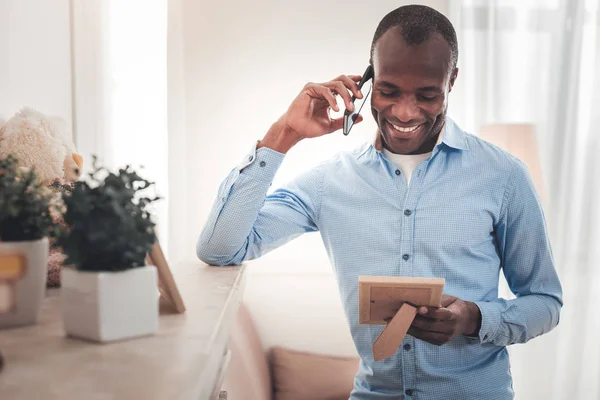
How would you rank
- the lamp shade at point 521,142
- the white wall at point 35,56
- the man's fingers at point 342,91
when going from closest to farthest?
the white wall at point 35,56, the man's fingers at point 342,91, the lamp shade at point 521,142

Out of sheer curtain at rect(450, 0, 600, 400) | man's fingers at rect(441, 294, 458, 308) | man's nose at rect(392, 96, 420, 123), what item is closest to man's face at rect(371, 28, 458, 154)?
man's nose at rect(392, 96, 420, 123)

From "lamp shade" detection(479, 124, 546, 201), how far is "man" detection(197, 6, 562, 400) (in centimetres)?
106

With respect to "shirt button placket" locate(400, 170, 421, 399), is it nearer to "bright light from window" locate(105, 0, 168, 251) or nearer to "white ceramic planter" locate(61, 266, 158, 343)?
"white ceramic planter" locate(61, 266, 158, 343)

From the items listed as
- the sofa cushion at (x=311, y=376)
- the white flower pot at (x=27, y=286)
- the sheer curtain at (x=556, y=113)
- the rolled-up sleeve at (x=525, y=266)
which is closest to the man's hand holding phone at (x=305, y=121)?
the rolled-up sleeve at (x=525, y=266)

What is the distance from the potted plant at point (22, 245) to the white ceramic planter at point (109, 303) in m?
0.04

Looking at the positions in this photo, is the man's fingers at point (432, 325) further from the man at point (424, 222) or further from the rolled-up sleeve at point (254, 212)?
the rolled-up sleeve at point (254, 212)

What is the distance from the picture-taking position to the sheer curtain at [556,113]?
2.84 metres

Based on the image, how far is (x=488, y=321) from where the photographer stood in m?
→ 1.41

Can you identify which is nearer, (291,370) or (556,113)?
(291,370)

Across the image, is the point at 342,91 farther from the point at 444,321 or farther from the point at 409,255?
the point at 444,321

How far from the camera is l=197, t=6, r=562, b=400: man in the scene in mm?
1479

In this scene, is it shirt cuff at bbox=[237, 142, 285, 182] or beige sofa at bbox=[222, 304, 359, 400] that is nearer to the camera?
shirt cuff at bbox=[237, 142, 285, 182]

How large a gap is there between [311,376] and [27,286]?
1845 mm

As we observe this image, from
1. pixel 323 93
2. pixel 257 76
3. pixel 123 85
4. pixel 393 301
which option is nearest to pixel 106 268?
pixel 393 301
